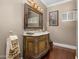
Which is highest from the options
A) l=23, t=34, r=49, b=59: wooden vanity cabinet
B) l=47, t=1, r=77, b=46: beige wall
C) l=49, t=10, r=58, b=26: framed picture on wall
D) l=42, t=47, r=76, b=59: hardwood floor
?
l=49, t=10, r=58, b=26: framed picture on wall

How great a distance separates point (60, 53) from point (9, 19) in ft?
5.59

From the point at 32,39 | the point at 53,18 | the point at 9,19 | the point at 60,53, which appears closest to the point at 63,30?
the point at 53,18

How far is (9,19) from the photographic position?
242 centimetres

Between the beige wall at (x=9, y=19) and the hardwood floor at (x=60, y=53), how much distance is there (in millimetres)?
957

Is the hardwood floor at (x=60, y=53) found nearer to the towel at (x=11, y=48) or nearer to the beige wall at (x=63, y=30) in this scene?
the beige wall at (x=63, y=30)

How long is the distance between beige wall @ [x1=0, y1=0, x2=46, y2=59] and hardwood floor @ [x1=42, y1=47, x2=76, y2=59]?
957 mm

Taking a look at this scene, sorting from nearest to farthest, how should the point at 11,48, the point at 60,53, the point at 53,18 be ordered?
the point at 11,48
the point at 60,53
the point at 53,18

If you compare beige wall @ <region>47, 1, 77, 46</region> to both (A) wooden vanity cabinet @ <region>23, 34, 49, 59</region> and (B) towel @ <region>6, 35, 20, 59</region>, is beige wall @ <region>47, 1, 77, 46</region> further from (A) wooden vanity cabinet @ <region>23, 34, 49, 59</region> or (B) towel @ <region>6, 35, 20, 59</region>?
(B) towel @ <region>6, 35, 20, 59</region>

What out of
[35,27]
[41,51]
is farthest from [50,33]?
[41,51]

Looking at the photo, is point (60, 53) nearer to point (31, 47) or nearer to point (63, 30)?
point (63, 30)

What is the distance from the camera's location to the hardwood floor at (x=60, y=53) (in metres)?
3.02

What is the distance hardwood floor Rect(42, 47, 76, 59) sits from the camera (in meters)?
3.02

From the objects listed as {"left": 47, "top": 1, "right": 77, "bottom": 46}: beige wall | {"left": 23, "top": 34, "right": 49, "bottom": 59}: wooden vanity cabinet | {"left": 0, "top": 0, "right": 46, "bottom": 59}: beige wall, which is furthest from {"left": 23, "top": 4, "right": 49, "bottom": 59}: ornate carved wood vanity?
{"left": 47, "top": 1, "right": 77, "bottom": 46}: beige wall

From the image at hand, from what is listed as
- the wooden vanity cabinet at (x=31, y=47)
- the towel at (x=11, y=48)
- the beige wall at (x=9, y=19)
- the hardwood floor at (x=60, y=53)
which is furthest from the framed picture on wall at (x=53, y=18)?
the towel at (x=11, y=48)
